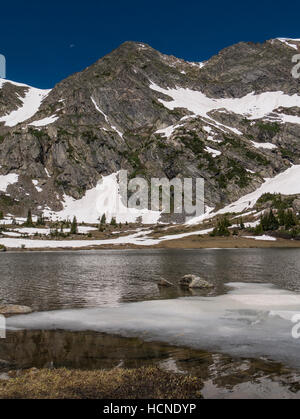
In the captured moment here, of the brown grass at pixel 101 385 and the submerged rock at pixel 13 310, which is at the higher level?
the brown grass at pixel 101 385

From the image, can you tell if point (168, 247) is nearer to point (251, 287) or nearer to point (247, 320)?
point (251, 287)

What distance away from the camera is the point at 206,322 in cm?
2225

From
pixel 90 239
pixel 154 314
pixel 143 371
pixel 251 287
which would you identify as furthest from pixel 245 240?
pixel 143 371

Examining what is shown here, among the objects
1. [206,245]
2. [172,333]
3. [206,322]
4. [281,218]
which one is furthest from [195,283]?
[281,218]

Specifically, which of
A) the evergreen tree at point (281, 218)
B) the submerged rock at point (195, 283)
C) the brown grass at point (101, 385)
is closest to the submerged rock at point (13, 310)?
the brown grass at point (101, 385)

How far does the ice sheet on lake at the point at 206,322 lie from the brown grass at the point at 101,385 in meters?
4.98

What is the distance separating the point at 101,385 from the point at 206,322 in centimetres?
1189

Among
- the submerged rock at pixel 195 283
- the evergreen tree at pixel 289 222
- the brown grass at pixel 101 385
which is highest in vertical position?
the evergreen tree at pixel 289 222

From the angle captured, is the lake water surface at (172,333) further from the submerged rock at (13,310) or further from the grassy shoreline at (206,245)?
the grassy shoreline at (206,245)

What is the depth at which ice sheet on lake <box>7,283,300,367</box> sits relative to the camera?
56.7 ft

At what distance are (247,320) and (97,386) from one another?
546 inches

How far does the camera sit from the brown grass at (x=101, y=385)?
1114 cm

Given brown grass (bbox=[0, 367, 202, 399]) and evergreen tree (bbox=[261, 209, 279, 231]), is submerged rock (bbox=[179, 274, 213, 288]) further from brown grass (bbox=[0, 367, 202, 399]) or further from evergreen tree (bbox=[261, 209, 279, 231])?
evergreen tree (bbox=[261, 209, 279, 231])

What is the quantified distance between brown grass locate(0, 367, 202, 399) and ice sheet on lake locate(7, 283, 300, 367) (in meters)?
4.98
